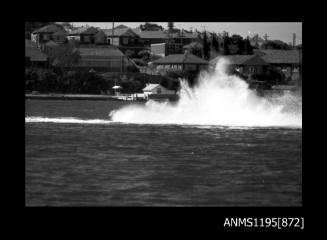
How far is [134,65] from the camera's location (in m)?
91.8

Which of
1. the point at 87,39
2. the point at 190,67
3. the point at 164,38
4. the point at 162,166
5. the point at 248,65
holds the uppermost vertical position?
the point at 164,38

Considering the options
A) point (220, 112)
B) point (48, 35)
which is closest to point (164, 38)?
point (48, 35)

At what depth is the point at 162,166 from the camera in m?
23.9

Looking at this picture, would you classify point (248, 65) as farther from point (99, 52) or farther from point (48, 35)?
point (48, 35)

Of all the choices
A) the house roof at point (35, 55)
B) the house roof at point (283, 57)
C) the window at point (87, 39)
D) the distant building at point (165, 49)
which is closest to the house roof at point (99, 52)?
the house roof at point (35, 55)

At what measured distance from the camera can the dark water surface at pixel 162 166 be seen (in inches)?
728

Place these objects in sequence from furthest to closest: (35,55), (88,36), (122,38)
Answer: (88,36)
(122,38)
(35,55)

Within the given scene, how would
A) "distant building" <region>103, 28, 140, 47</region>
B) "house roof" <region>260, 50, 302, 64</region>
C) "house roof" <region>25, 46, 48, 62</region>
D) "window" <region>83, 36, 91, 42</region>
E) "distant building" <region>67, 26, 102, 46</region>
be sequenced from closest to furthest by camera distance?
1. "house roof" <region>25, 46, 48, 62</region>
2. "house roof" <region>260, 50, 302, 64</region>
3. "distant building" <region>103, 28, 140, 47</region>
4. "distant building" <region>67, 26, 102, 46</region>
5. "window" <region>83, 36, 91, 42</region>

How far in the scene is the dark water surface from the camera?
18.5m

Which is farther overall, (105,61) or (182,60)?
(105,61)

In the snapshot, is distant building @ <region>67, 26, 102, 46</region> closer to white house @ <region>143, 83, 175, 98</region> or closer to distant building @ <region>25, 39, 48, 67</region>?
distant building @ <region>25, 39, 48, 67</region>

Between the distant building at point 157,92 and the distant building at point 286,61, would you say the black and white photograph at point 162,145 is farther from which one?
the distant building at point 286,61

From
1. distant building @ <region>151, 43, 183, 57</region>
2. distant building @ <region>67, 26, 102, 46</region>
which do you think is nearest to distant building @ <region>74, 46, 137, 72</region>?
distant building @ <region>151, 43, 183, 57</region>
